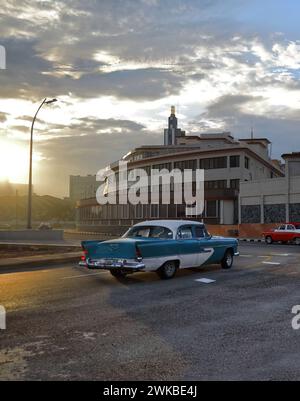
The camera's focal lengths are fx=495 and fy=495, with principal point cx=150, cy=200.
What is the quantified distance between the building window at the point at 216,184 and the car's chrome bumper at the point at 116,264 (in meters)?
50.2

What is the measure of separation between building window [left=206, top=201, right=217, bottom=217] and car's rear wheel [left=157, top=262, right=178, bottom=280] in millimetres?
46725

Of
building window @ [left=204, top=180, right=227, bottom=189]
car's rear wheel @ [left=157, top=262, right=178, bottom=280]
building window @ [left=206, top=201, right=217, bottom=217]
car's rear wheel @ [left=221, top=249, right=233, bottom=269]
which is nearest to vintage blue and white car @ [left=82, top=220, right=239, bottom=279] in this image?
car's rear wheel @ [left=157, top=262, right=178, bottom=280]

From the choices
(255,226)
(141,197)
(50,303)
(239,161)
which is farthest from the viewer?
(141,197)

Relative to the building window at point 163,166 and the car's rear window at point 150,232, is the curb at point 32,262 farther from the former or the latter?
the building window at point 163,166

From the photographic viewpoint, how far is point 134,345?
263 inches

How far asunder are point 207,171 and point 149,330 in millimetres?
57161

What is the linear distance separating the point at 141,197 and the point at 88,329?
62589 mm

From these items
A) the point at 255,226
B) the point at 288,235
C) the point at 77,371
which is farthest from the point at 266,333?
the point at 255,226

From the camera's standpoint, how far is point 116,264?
12.4m

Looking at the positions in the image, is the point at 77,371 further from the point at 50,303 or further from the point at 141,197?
Answer: the point at 141,197

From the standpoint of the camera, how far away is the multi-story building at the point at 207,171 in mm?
59219

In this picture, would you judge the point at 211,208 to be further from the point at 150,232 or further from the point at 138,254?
the point at 138,254

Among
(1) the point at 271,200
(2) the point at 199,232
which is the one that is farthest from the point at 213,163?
(2) the point at 199,232

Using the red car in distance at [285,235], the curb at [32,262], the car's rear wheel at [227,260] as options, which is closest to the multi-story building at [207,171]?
the red car in distance at [285,235]
